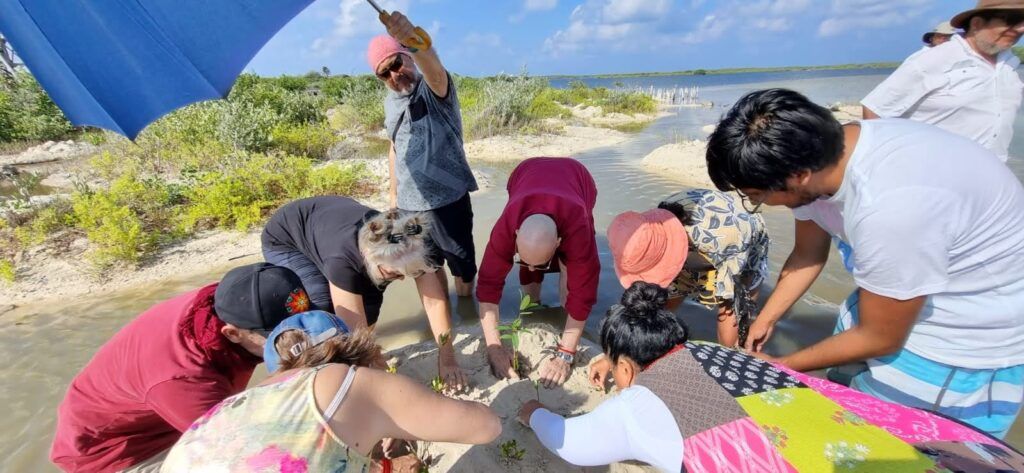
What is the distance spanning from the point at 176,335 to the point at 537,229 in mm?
1473

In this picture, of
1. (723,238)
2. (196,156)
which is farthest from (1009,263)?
(196,156)

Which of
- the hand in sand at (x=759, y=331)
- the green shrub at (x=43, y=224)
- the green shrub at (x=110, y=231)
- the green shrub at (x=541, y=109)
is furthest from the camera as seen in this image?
the green shrub at (x=541, y=109)

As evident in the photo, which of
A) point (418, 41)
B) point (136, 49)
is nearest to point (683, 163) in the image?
point (418, 41)

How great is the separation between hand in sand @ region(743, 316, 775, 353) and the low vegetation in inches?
183

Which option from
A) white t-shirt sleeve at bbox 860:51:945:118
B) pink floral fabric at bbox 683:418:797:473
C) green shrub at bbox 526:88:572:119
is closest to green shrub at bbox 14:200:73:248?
pink floral fabric at bbox 683:418:797:473

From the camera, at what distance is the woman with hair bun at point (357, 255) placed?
2088mm

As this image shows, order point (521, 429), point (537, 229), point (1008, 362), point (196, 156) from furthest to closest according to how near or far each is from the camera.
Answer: point (196, 156) → point (521, 429) → point (537, 229) → point (1008, 362)

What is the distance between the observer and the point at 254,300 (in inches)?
63.9

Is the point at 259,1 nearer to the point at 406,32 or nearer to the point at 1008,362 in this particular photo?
the point at 406,32

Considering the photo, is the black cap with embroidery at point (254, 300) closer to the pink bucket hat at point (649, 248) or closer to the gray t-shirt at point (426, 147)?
the gray t-shirt at point (426, 147)

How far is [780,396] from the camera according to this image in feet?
3.94

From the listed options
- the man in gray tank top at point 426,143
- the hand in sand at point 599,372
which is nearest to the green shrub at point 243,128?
the man in gray tank top at point 426,143

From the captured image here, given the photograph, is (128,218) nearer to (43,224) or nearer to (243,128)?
(43,224)

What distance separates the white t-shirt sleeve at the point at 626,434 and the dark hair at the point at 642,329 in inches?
9.3
